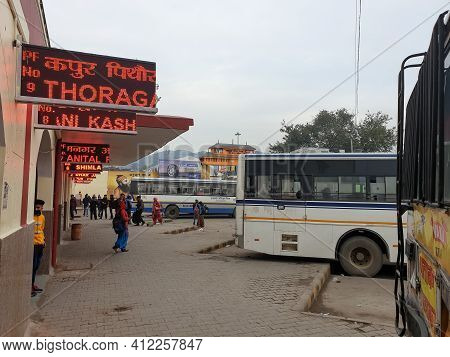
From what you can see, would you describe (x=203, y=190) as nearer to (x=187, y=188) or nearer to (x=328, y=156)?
(x=187, y=188)

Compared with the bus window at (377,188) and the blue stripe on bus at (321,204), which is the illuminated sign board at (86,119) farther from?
the bus window at (377,188)

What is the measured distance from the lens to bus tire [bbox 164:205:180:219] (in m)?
28.6

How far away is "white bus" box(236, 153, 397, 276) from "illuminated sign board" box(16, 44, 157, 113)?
6558 mm

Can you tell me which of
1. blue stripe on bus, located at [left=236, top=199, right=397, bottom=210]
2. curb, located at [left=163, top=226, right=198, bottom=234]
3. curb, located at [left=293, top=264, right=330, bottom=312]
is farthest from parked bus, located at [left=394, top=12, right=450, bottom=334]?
curb, located at [left=163, top=226, right=198, bottom=234]

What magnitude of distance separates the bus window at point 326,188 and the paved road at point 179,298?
1.70 meters

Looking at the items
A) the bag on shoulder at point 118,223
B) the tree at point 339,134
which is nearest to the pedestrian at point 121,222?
the bag on shoulder at point 118,223

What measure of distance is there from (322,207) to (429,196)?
777 cm

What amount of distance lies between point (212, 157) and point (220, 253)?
1390 inches

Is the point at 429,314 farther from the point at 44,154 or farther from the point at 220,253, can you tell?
the point at 220,253

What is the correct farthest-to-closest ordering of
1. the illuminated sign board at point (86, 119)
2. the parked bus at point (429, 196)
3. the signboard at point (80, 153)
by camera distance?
the signboard at point (80, 153), the illuminated sign board at point (86, 119), the parked bus at point (429, 196)

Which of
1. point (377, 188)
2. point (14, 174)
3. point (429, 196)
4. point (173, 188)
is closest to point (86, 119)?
point (14, 174)

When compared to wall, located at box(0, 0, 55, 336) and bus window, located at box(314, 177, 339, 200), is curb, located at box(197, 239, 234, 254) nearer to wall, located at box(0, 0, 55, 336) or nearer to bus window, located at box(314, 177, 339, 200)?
bus window, located at box(314, 177, 339, 200)

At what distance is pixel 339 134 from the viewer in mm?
28359

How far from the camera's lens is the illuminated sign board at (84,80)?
14.4 ft
